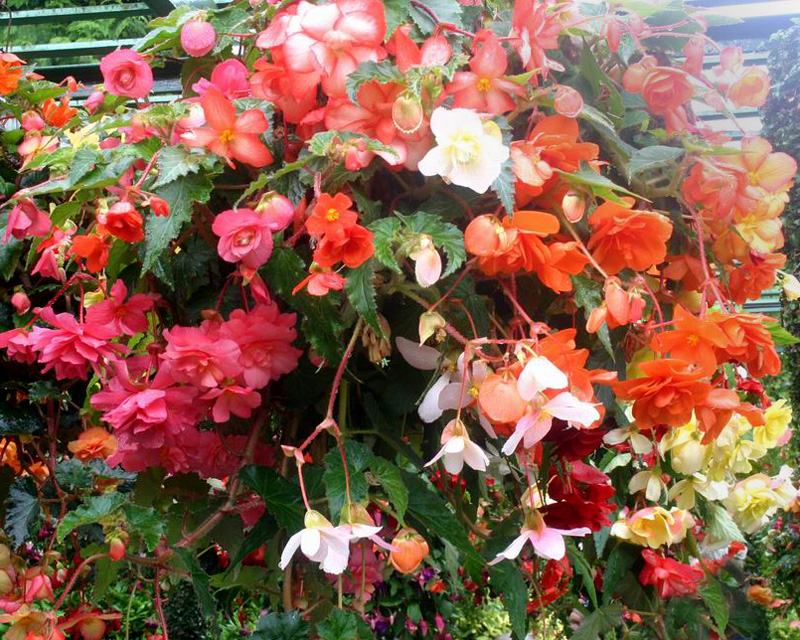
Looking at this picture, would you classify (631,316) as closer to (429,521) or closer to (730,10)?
(429,521)

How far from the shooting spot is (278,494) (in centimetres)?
58

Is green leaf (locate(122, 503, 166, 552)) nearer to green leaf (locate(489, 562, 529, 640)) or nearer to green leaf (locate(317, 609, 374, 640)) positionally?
Answer: green leaf (locate(317, 609, 374, 640))

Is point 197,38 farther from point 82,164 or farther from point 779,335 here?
point 779,335

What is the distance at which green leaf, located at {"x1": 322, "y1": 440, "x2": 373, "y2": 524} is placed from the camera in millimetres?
512

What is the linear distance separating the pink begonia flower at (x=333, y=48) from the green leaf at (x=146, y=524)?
14.0 inches

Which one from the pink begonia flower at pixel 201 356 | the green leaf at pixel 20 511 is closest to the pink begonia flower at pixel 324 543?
the pink begonia flower at pixel 201 356

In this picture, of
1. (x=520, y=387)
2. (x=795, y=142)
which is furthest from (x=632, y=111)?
(x=795, y=142)

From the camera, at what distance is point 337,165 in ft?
1.63

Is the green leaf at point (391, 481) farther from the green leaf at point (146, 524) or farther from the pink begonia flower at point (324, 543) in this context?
the green leaf at point (146, 524)

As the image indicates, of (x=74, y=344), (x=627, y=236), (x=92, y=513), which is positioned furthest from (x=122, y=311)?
(x=627, y=236)

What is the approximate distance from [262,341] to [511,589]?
305 mm

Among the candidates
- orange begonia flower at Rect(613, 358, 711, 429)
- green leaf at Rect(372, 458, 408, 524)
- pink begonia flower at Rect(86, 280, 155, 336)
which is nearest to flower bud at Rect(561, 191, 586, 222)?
orange begonia flower at Rect(613, 358, 711, 429)

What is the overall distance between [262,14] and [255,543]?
1.38 feet

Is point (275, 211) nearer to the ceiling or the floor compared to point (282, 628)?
nearer to the ceiling
